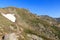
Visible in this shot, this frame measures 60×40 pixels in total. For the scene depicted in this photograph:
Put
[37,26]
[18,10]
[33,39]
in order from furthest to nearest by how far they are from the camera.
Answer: [18,10], [37,26], [33,39]

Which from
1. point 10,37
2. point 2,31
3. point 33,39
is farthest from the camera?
point 33,39

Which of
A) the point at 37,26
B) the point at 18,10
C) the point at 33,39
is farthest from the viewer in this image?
the point at 18,10

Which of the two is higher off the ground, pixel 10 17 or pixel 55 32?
pixel 10 17

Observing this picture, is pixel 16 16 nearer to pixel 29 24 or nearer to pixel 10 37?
pixel 29 24

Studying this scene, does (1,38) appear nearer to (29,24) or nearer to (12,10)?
(29,24)

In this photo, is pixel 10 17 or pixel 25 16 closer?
pixel 10 17

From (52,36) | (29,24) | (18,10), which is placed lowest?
(52,36)

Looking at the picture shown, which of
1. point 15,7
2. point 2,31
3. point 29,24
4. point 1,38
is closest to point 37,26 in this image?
point 29,24

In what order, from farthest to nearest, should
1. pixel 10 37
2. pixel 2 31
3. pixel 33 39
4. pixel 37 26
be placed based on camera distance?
1. pixel 37 26
2. pixel 33 39
3. pixel 2 31
4. pixel 10 37

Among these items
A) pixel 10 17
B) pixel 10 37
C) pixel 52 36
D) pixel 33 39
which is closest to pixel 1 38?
pixel 10 37
